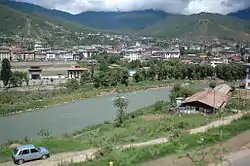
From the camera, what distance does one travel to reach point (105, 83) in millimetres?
30484

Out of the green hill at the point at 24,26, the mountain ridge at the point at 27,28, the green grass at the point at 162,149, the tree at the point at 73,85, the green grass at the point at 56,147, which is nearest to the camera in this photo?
the green grass at the point at 162,149

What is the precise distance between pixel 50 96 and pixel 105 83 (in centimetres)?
579

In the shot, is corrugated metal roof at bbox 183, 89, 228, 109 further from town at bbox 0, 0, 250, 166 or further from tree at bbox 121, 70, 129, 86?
tree at bbox 121, 70, 129, 86

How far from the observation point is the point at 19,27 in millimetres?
103062

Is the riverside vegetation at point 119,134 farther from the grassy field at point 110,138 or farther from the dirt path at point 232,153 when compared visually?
the dirt path at point 232,153

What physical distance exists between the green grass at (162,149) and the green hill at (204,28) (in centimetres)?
11224

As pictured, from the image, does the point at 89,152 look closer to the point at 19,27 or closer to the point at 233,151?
the point at 233,151

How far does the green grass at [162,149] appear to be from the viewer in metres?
6.77

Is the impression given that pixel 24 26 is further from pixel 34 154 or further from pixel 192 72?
pixel 34 154

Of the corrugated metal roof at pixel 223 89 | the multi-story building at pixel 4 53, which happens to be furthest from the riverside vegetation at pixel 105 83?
the multi-story building at pixel 4 53

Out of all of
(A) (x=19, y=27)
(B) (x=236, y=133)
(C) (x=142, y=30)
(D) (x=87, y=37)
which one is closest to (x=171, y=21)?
(C) (x=142, y=30)

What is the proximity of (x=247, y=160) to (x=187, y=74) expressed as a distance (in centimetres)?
2855

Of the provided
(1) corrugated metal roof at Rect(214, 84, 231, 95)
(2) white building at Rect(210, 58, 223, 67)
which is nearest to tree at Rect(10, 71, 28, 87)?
(1) corrugated metal roof at Rect(214, 84, 231, 95)

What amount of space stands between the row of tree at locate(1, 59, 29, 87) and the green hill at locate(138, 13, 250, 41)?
9636cm
